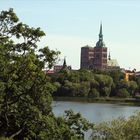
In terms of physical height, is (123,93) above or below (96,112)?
above

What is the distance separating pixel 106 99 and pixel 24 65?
89307mm

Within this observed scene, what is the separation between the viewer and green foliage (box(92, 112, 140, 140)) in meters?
21.9

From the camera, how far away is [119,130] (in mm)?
22516

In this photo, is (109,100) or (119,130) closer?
(119,130)

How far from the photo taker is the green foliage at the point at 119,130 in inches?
861

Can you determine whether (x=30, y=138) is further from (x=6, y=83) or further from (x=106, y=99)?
(x=106, y=99)

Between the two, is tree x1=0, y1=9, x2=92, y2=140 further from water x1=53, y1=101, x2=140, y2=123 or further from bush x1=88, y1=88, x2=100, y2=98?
bush x1=88, y1=88, x2=100, y2=98

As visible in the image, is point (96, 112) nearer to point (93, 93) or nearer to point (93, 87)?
point (93, 93)

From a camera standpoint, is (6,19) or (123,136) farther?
(123,136)

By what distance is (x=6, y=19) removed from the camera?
18.0 metres

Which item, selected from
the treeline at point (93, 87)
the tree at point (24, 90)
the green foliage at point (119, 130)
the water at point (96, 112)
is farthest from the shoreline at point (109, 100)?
the tree at point (24, 90)

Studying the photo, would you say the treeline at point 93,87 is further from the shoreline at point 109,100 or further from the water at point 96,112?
the water at point 96,112

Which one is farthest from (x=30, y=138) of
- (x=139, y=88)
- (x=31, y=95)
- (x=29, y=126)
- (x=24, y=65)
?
(x=139, y=88)

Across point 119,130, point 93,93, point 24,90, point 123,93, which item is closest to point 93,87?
point 93,93
